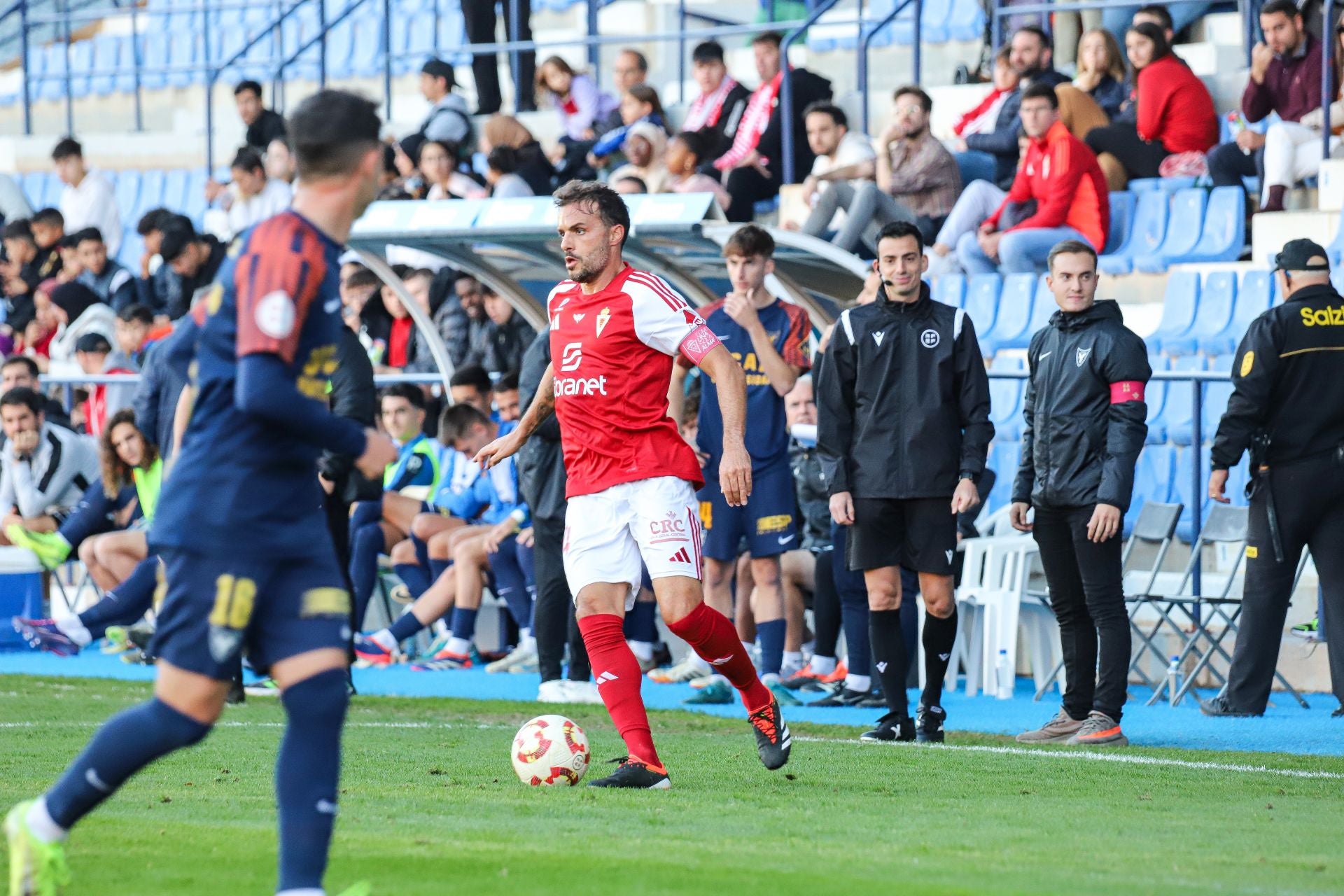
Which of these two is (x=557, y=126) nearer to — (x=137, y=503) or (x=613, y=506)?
(x=137, y=503)

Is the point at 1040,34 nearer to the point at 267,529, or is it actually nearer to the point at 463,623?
the point at 463,623

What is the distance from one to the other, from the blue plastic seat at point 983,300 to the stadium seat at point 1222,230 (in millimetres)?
1246

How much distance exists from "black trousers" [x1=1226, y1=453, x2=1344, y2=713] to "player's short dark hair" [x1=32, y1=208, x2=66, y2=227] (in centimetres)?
1430

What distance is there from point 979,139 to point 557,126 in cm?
585

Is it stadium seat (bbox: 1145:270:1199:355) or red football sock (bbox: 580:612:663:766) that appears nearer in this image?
red football sock (bbox: 580:612:663:766)

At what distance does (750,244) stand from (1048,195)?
13.2ft

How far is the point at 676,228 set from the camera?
11.6m

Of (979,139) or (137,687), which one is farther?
(979,139)

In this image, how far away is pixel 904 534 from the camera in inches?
345

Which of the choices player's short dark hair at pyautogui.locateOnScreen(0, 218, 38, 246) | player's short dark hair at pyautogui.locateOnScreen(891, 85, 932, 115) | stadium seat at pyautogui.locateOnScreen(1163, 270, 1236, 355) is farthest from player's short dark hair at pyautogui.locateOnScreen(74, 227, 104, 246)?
stadium seat at pyautogui.locateOnScreen(1163, 270, 1236, 355)

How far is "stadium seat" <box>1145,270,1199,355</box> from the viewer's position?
1267 cm

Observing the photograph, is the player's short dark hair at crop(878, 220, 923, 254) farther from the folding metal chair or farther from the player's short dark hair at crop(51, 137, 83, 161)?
the player's short dark hair at crop(51, 137, 83, 161)

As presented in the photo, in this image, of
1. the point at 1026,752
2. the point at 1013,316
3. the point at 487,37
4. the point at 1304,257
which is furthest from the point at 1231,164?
the point at 487,37

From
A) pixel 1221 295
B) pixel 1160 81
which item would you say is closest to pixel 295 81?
pixel 1160 81
